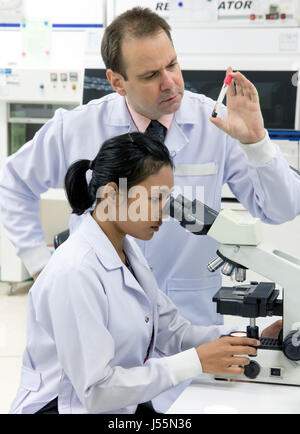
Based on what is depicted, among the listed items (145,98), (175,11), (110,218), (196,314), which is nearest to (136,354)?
(110,218)

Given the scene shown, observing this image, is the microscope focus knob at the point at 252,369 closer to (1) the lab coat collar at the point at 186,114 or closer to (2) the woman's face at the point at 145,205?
(2) the woman's face at the point at 145,205

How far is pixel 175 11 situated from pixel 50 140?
1748 millimetres

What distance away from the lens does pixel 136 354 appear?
135 cm

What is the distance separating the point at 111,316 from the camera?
1.30 metres

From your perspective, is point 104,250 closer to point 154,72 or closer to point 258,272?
point 258,272

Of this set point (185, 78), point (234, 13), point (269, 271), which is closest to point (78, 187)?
point (269, 271)

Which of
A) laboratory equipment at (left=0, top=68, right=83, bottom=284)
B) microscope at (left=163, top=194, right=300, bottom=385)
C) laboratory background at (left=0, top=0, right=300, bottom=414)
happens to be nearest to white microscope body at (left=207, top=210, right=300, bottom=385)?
microscope at (left=163, top=194, right=300, bottom=385)

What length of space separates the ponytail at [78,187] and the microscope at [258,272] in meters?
0.25

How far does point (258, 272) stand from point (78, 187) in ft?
1.53

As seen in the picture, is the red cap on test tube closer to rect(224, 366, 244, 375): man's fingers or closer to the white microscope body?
the white microscope body

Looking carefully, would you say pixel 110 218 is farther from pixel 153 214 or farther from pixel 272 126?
pixel 272 126

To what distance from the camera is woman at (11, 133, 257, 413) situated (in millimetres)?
1226

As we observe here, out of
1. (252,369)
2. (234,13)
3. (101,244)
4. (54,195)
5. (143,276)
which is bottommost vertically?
(54,195)

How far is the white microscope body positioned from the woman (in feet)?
0.18
